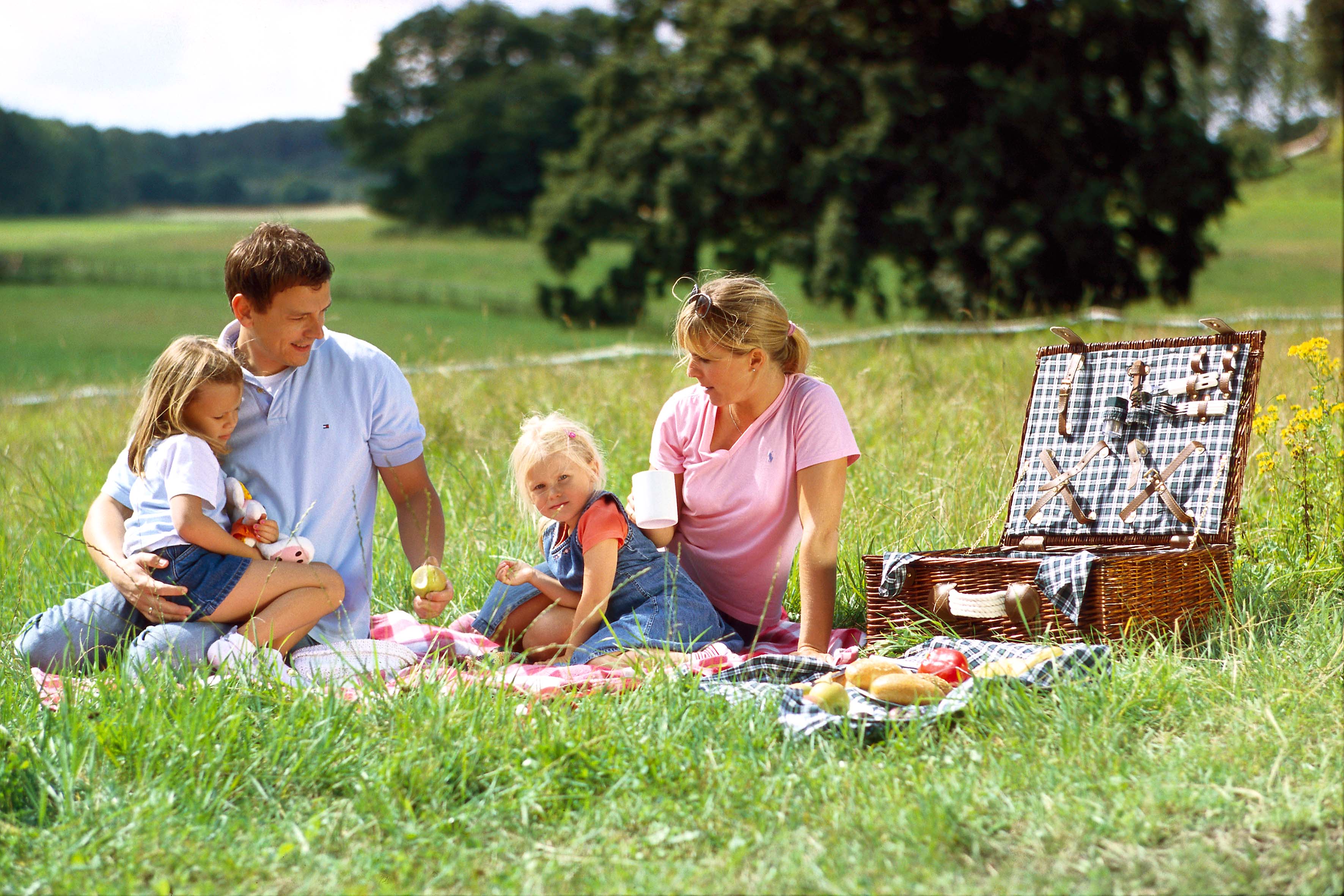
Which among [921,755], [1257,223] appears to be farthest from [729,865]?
[1257,223]

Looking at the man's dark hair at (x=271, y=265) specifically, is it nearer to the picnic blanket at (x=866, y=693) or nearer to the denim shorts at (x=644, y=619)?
the denim shorts at (x=644, y=619)

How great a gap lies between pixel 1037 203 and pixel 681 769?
2305 cm

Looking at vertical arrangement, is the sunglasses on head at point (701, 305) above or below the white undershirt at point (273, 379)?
above

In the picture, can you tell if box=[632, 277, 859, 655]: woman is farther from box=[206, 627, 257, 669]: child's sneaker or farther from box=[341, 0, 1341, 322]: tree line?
box=[341, 0, 1341, 322]: tree line

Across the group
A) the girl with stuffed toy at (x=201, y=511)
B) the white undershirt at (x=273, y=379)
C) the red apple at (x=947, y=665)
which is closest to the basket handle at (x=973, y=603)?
the red apple at (x=947, y=665)

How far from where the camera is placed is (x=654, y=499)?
4090 mm

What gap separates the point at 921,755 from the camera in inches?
119

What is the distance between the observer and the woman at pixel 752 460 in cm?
410

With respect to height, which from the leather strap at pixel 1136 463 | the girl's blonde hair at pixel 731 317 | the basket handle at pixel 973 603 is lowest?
the basket handle at pixel 973 603

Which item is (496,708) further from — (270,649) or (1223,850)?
(1223,850)

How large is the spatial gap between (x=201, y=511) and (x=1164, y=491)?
10.5ft

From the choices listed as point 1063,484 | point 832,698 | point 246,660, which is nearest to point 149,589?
point 246,660

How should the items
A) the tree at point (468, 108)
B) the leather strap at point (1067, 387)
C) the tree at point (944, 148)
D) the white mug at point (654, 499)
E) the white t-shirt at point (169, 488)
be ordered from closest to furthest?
the white t-shirt at point (169, 488)
the white mug at point (654, 499)
the leather strap at point (1067, 387)
the tree at point (944, 148)
the tree at point (468, 108)

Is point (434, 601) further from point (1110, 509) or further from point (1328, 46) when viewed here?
point (1328, 46)
